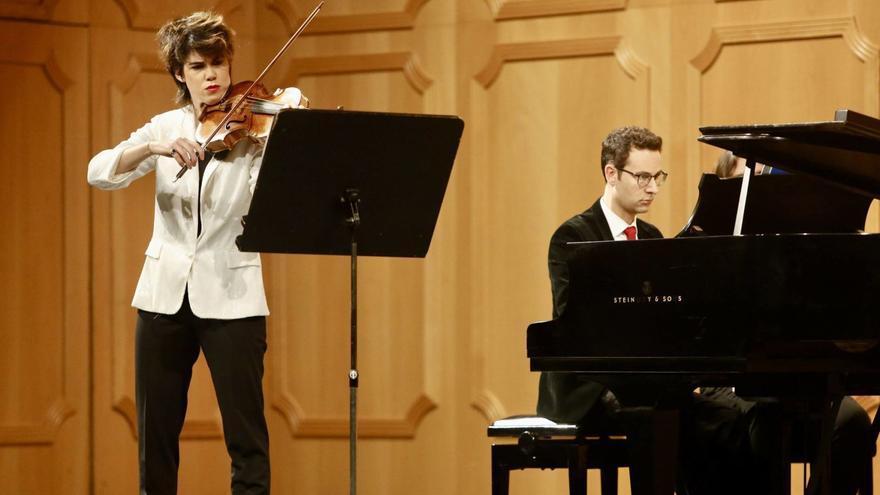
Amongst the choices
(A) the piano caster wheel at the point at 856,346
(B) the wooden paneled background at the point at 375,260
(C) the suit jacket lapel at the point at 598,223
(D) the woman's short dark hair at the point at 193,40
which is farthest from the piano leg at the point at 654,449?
(B) the wooden paneled background at the point at 375,260

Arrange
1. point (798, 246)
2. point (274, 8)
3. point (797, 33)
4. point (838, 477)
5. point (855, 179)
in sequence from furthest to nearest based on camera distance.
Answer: point (274, 8), point (797, 33), point (838, 477), point (855, 179), point (798, 246)

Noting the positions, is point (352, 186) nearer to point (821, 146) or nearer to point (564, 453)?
point (564, 453)

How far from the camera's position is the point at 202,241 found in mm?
2992

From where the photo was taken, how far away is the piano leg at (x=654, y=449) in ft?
7.94

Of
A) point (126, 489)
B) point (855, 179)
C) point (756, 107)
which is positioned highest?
point (756, 107)

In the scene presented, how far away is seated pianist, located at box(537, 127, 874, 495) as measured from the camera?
9.73 ft

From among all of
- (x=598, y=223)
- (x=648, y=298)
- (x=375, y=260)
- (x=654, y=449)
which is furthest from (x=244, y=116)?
(x=375, y=260)

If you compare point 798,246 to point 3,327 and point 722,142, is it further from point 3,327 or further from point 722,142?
point 3,327

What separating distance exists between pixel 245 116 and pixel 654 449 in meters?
1.36

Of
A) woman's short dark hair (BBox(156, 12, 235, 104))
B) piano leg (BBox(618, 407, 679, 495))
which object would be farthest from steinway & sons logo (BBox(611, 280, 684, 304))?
woman's short dark hair (BBox(156, 12, 235, 104))

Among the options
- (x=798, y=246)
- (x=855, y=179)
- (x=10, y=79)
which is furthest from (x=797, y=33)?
Answer: (x=10, y=79)

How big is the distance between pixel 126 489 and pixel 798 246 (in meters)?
3.32

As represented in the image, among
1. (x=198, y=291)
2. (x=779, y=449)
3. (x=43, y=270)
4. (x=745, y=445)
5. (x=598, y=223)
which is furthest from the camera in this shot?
(x=43, y=270)

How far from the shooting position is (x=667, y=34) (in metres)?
4.42
